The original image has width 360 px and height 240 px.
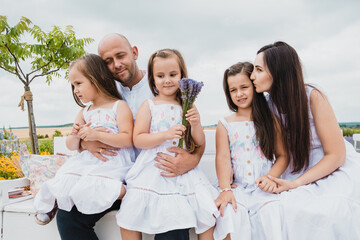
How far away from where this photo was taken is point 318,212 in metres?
1.57

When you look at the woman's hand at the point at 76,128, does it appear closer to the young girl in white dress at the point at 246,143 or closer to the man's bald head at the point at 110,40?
the man's bald head at the point at 110,40

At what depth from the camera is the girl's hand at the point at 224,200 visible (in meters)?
1.70

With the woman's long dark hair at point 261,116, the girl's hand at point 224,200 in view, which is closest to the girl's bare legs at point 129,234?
the girl's hand at point 224,200

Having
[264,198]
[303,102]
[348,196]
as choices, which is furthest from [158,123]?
[348,196]

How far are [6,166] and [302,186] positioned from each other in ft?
9.19

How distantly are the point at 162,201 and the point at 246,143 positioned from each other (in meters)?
0.71

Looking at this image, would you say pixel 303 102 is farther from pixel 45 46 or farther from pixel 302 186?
pixel 45 46

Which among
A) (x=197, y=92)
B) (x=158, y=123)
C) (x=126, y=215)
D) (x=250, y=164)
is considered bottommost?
(x=126, y=215)

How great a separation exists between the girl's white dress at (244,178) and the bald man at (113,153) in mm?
237

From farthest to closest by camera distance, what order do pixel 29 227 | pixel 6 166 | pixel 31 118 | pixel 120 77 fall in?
pixel 31 118 < pixel 6 166 < pixel 120 77 < pixel 29 227

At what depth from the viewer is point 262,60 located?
6.61ft

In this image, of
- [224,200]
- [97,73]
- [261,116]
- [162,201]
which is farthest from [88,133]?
[261,116]

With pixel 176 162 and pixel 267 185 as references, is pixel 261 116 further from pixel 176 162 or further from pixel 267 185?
pixel 176 162

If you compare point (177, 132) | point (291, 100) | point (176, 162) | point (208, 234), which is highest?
point (291, 100)
